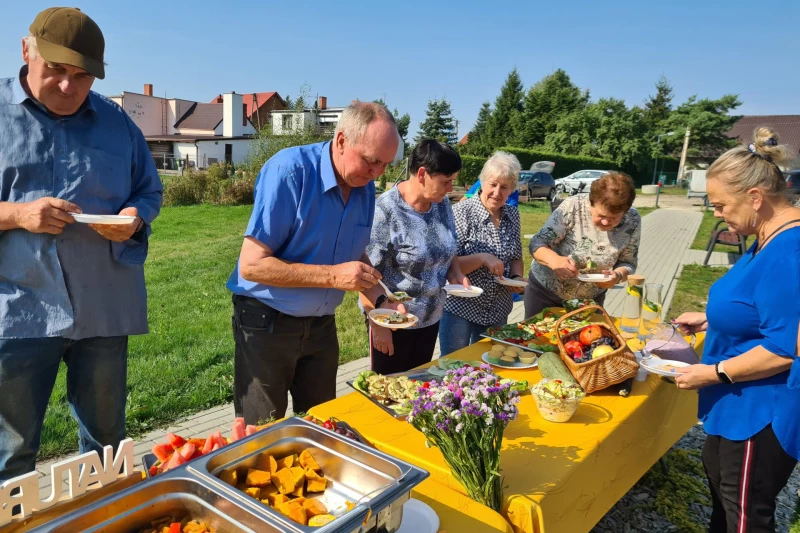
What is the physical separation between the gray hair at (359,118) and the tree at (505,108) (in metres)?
46.0

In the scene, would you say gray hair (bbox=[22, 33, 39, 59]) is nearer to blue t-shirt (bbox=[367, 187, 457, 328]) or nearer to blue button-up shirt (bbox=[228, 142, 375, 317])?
blue button-up shirt (bbox=[228, 142, 375, 317])

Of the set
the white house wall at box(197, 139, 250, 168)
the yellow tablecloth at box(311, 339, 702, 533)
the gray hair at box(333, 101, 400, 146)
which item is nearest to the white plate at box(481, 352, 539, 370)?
the yellow tablecloth at box(311, 339, 702, 533)

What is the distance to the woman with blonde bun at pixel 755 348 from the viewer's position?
1.98m

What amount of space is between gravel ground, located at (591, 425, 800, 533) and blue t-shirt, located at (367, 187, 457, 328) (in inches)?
62.5

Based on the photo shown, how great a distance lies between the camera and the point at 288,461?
1.35 metres

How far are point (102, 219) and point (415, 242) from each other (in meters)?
1.55

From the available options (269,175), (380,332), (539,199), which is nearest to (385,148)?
(269,175)

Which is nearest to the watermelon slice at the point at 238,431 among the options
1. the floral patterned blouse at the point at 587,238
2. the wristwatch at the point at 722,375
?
the wristwatch at the point at 722,375

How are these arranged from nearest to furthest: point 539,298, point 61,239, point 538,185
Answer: point 61,239
point 539,298
point 538,185

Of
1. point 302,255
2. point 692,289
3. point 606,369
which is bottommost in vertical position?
point 692,289

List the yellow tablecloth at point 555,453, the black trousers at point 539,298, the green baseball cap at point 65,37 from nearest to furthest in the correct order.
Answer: the yellow tablecloth at point 555,453 → the green baseball cap at point 65,37 → the black trousers at point 539,298

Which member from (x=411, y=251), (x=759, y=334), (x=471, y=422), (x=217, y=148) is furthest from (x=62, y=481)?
(x=217, y=148)

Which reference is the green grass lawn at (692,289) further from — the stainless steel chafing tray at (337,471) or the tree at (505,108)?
the tree at (505,108)

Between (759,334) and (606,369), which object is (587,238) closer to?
(606,369)
